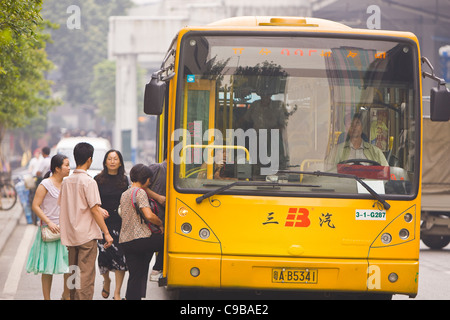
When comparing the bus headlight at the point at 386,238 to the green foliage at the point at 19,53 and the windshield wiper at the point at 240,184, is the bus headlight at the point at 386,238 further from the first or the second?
the green foliage at the point at 19,53

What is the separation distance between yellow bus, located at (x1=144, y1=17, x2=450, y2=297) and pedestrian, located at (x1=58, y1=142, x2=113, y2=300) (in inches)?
27.2

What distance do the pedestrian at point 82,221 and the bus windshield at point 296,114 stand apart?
834 mm

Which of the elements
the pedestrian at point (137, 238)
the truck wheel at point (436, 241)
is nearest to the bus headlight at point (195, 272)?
the pedestrian at point (137, 238)

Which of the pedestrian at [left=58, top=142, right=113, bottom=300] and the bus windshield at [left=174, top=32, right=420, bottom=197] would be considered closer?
the bus windshield at [left=174, top=32, right=420, bottom=197]

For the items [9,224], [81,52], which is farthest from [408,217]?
[81,52]

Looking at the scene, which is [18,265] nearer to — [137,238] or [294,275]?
[137,238]

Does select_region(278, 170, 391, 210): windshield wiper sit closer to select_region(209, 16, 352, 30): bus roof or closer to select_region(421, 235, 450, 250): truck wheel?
select_region(209, 16, 352, 30): bus roof

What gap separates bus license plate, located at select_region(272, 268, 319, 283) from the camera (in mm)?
7742

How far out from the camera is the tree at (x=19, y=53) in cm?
962

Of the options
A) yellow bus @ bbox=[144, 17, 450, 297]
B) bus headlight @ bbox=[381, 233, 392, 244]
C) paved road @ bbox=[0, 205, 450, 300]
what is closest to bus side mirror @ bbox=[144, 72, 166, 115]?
yellow bus @ bbox=[144, 17, 450, 297]

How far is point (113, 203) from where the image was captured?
30.2ft

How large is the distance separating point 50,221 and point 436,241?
9012 millimetres

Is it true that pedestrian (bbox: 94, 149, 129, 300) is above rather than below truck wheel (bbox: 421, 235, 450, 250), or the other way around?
above

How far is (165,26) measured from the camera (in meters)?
45.1
